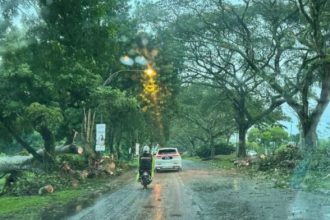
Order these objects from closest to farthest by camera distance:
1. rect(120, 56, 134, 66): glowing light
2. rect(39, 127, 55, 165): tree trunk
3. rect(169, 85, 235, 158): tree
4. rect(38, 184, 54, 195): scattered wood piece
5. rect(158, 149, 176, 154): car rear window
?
rect(38, 184, 54, 195): scattered wood piece
rect(39, 127, 55, 165): tree trunk
rect(120, 56, 134, 66): glowing light
rect(158, 149, 176, 154): car rear window
rect(169, 85, 235, 158): tree

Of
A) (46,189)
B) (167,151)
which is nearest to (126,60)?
(167,151)

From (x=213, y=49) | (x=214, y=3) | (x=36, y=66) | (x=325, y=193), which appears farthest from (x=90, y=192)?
(x=213, y=49)

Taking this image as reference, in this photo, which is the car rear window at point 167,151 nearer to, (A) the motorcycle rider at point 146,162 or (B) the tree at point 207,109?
(B) the tree at point 207,109

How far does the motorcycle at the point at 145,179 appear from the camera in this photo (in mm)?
23792

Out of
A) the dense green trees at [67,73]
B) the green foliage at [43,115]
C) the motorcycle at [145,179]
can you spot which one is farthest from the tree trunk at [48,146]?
the motorcycle at [145,179]

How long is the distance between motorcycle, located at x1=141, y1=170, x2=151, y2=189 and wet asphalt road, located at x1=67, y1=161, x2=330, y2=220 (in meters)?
1.41

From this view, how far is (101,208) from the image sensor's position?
1625 centimetres

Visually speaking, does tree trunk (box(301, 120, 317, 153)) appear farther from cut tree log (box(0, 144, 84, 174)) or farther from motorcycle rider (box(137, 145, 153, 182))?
cut tree log (box(0, 144, 84, 174))

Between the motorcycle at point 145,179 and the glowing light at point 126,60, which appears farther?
the glowing light at point 126,60

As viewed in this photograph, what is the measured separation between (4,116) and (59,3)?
16988 millimetres

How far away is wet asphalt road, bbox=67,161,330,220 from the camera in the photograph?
13953mm

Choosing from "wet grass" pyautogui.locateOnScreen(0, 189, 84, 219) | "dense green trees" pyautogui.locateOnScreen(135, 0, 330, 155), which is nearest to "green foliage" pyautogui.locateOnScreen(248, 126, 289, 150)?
"dense green trees" pyautogui.locateOnScreen(135, 0, 330, 155)

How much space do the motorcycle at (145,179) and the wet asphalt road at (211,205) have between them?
1407 millimetres

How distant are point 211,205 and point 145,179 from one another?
306 inches
